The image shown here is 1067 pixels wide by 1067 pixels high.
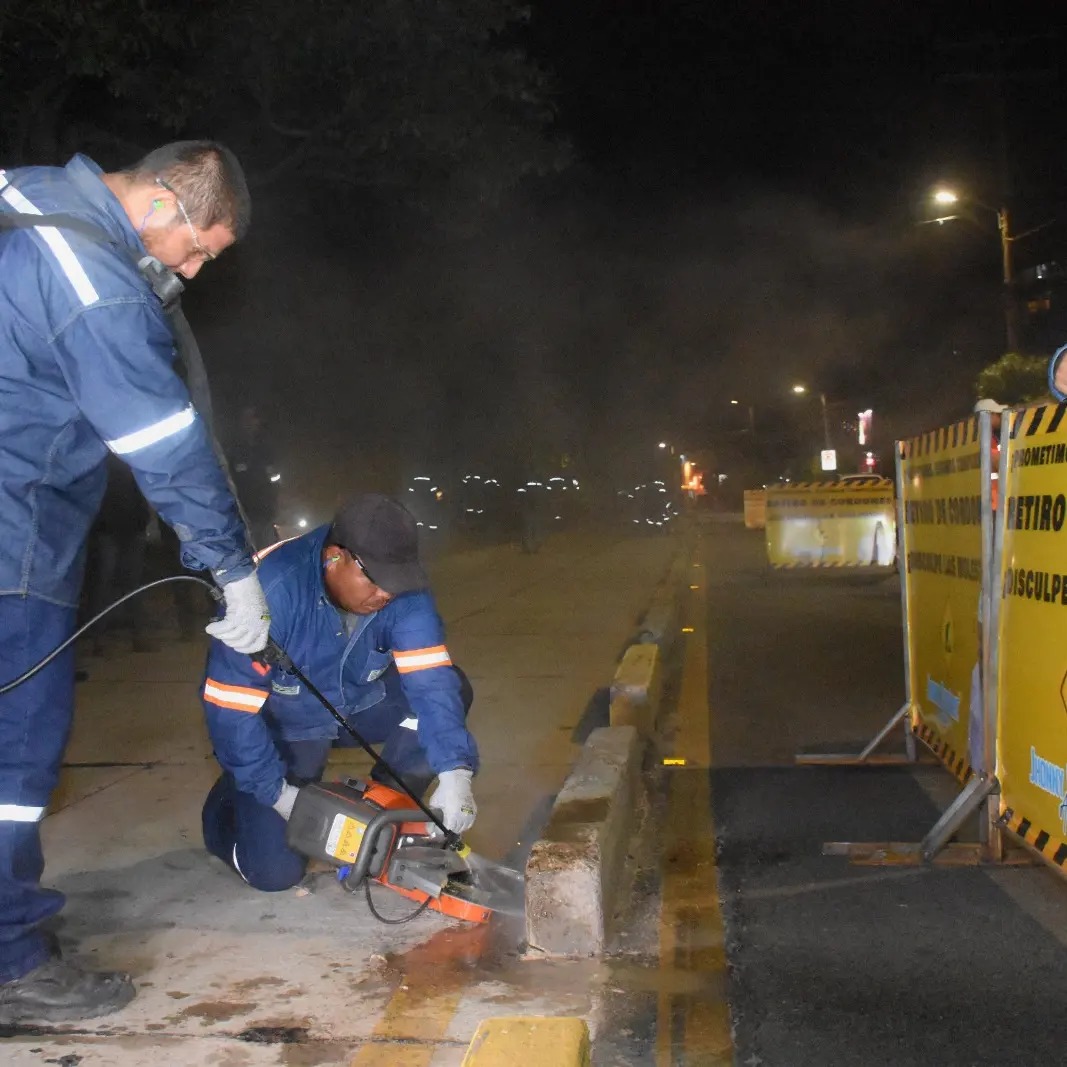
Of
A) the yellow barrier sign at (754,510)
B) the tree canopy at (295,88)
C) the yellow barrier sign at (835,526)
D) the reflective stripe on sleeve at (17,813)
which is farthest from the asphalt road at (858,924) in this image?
the yellow barrier sign at (754,510)

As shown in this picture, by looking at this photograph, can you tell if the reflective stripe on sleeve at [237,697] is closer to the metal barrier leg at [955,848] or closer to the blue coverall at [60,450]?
the blue coverall at [60,450]

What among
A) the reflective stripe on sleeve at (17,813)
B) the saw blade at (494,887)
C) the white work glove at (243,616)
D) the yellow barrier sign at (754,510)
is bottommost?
the yellow barrier sign at (754,510)

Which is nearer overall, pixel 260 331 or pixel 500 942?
pixel 500 942

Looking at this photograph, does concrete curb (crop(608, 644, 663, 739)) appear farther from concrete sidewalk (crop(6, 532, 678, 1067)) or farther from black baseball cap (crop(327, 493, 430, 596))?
black baseball cap (crop(327, 493, 430, 596))

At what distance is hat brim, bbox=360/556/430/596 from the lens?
150 inches

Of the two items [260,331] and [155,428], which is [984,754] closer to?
[155,428]

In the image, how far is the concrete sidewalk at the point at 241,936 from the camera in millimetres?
3045

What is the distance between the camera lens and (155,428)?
285 centimetres

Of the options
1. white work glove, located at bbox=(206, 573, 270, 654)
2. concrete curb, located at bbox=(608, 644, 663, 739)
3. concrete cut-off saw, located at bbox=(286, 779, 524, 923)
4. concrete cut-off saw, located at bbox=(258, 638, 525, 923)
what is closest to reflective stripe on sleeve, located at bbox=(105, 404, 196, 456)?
white work glove, located at bbox=(206, 573, 270, 654)

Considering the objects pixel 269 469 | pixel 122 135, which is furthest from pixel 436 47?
pixel 269 469

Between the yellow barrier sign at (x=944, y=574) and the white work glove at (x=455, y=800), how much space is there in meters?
2.11

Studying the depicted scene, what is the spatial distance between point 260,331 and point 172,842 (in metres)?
11.3

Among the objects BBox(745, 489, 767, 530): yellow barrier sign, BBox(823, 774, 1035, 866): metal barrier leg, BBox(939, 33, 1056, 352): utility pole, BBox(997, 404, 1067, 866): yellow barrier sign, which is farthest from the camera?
BBox(745, 489, 767, 530): yellow barrier sign

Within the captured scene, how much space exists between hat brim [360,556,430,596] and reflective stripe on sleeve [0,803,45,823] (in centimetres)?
119
